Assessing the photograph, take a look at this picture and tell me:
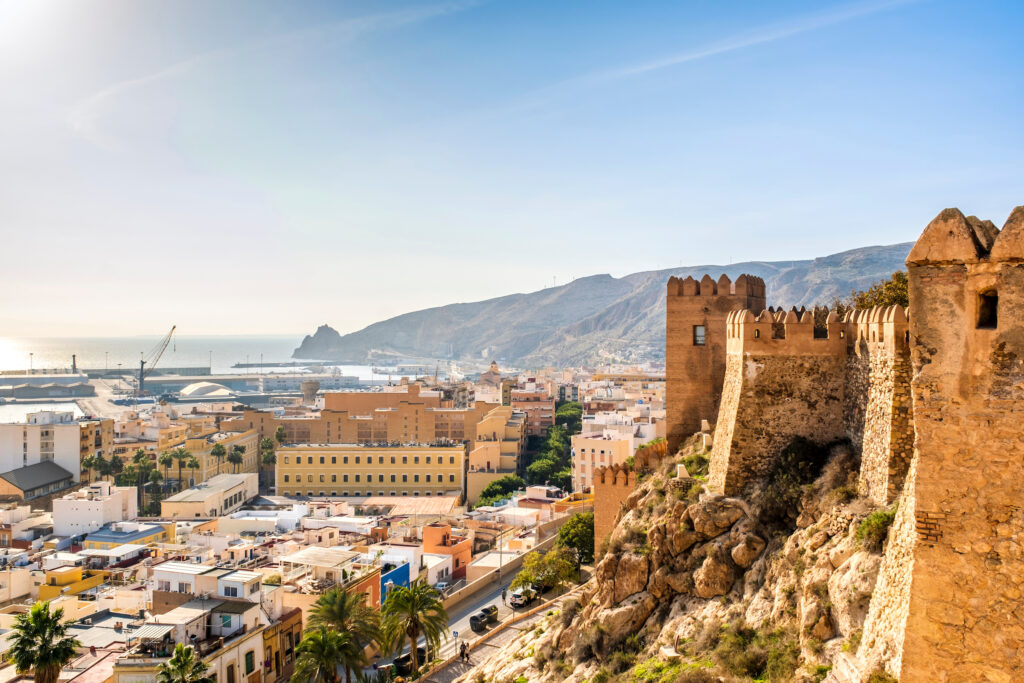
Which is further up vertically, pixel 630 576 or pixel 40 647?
pixel 630 576

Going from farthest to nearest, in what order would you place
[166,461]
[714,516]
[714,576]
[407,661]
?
[166,461]
[407,661]
[714,516]
[714,576]

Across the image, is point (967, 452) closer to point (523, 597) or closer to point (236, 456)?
point (523, 597)

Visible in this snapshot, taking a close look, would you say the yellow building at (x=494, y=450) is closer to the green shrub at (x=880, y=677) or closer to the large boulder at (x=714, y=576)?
the large boulder at (x=714, y=576)

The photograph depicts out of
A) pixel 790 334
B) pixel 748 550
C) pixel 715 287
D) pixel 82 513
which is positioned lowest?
pixel 82 513

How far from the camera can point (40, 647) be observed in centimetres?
2197

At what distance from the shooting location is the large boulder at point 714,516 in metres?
15.5

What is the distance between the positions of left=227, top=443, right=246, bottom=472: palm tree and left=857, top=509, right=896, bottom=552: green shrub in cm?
7074

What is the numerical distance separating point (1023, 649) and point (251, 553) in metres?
36.1

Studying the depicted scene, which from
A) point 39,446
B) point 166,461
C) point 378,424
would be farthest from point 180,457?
point 378,424

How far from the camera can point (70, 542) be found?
43219 mm

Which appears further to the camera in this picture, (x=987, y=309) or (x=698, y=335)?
(x=698, y=335)

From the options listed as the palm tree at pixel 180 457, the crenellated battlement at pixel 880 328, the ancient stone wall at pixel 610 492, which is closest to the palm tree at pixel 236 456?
the palm tree at pixel 180 457

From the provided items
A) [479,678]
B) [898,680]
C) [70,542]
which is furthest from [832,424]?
[70,542]

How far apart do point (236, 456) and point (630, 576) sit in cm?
6509
